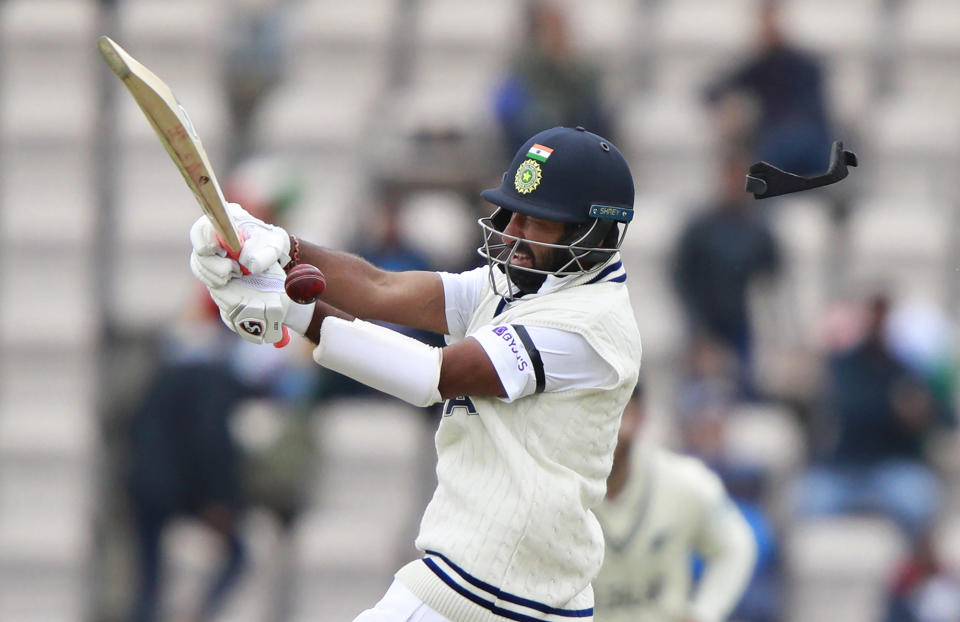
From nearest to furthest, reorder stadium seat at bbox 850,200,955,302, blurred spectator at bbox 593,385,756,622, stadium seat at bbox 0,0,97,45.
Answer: blurred spectator at bbox 593,385,756,622, stadium seat at bbox 850,200,955,302, stadium seat at bbox 0,0,97,45

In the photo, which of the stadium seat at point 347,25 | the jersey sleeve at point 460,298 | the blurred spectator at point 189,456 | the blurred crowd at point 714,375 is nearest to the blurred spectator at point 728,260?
the blurred crowd at point 714,375

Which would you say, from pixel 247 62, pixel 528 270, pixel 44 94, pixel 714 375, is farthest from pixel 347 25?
pixel 528 270

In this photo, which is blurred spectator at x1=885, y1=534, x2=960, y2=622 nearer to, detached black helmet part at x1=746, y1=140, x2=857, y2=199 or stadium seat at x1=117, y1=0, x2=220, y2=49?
detached black helmet part at x1=746, y1=140, x2=857, y2=199

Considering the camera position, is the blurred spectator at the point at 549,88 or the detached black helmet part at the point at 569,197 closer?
the detached black helmet part at the point at 569,197

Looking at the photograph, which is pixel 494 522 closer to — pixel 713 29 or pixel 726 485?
pixel 726 485

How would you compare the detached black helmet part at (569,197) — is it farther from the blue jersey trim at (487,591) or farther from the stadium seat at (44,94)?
the stadium seat at (44,94)

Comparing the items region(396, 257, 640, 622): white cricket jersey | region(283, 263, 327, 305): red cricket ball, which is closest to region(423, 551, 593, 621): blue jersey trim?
region(396, 257, 640, 622): white cricket jersey

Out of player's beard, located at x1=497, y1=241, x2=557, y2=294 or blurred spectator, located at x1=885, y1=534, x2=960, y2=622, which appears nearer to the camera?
player's beard, located at x1=497, y1=241, x2=557, y2=294

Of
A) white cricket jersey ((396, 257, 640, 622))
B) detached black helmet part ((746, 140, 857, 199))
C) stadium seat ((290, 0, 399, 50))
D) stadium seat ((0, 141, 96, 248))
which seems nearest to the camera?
white cricket jersey ((396, 257, 640, 622))

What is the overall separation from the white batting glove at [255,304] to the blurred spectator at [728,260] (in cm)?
459

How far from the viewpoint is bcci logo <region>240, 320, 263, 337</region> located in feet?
13.1

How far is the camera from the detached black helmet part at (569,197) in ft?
13.7

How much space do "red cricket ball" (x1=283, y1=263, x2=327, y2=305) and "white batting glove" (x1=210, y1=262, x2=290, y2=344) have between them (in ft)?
0.16

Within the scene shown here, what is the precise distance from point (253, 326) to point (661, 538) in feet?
7.73
